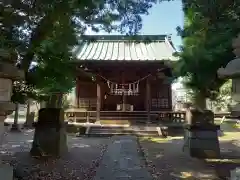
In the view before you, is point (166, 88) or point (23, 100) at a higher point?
point (166, 88)

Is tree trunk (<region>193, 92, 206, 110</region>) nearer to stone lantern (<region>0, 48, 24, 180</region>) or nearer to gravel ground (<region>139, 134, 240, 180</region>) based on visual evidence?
gravel ground (<region>139, 134, 240, 180</region>)

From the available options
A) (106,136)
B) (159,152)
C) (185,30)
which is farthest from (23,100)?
(106,136)

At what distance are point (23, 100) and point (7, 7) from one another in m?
2.62

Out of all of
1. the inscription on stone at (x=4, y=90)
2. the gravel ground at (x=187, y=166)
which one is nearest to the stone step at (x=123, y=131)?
the gravel ground at (x=187, y=166)

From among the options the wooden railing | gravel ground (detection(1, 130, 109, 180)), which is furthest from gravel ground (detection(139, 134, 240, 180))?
the wooden railing

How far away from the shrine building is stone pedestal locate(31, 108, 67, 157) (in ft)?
25.8

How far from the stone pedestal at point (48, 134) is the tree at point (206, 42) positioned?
4141 millimetres

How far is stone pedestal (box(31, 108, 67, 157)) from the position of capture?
9039 mm

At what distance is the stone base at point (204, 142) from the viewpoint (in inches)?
351

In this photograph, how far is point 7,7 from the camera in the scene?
15.5 feet

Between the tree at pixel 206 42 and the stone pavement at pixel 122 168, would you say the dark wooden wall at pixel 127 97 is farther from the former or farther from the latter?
the stone pavement at pixel 122 168

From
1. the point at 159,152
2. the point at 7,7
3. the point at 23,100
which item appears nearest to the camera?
the point at 7,7

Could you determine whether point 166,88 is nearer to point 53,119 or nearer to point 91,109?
point 91,109

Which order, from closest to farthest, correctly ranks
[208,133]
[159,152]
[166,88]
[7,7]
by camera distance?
1. [7,7]
2. [208,133]
3. [159,152]
4. [166,88]
